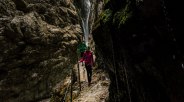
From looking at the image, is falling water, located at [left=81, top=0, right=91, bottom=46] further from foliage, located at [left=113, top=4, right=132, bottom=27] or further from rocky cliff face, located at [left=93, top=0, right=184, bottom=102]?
foliage, located at [left=113, top=4, right=132, bottom=27]

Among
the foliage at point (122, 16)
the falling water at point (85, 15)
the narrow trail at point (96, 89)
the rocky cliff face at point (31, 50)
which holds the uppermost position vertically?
the falling water at point (85, 15)

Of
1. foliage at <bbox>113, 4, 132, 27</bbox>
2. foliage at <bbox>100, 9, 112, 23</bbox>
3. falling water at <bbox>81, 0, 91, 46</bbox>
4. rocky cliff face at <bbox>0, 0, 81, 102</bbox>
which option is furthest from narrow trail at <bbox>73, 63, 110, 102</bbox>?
falling water at <bbox>81, 0, 91, 46</bbox>

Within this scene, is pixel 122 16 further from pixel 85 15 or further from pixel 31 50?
pixel 85 15

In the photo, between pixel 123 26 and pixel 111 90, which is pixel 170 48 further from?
pixel 111 90

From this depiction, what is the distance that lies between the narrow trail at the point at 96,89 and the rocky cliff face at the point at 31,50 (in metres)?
20.2

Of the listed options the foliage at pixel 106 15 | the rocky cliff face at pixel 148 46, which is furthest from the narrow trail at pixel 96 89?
the foliage at pixel 106 15

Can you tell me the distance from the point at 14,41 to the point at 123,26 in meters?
29.4

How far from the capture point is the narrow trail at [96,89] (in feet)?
42.3

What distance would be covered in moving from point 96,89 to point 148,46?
723 cm

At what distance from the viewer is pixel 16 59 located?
3562cm

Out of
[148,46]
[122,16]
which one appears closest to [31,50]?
[122,16]

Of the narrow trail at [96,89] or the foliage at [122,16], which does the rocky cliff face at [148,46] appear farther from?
the narrow trail at [96,89]

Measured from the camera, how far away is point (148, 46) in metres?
6.95

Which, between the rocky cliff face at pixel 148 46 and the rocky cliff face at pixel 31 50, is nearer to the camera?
the rocky cliff face at pixel 148 46
